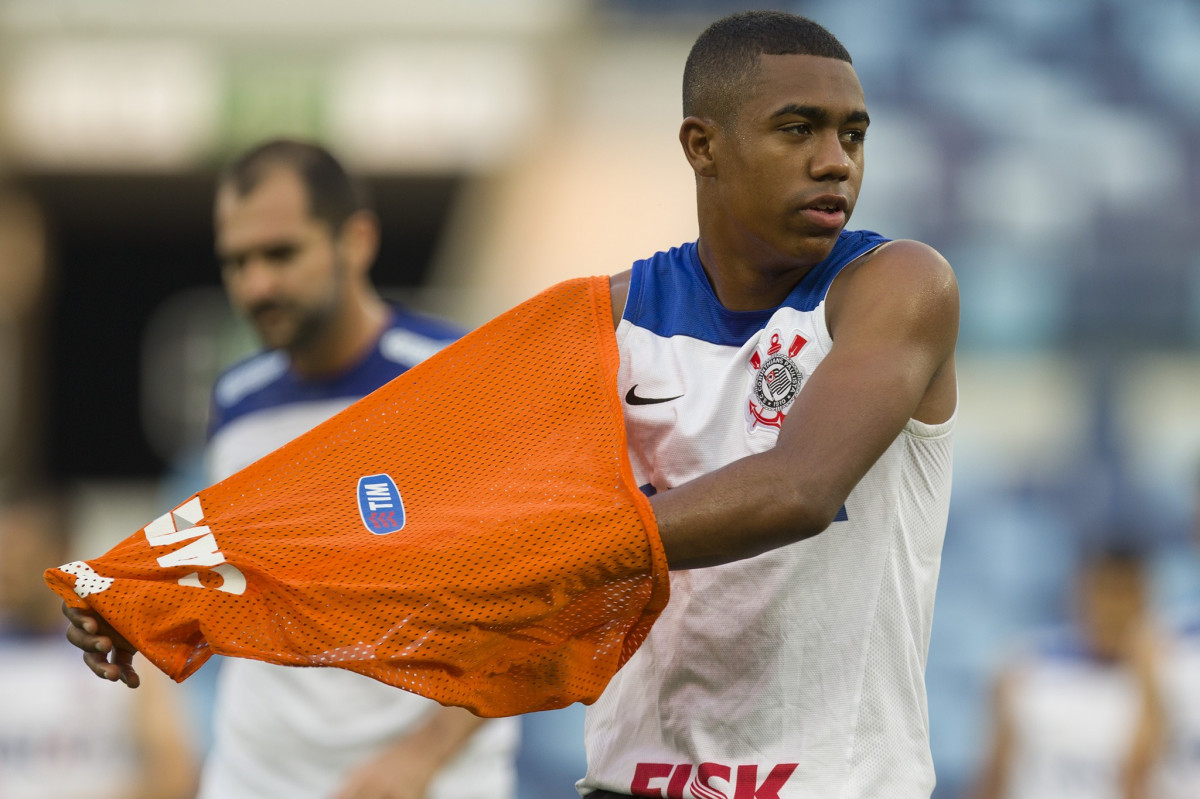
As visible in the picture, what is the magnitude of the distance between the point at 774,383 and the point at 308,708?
6.59 feet

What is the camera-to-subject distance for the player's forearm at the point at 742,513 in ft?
6.86

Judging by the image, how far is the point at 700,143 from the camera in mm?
2648

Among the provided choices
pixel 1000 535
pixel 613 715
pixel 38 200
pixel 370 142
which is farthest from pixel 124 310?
pixel 613 715

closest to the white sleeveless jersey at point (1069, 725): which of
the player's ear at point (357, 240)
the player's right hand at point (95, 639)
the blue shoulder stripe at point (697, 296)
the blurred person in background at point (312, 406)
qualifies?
the blurred person in background at point (312, 406)

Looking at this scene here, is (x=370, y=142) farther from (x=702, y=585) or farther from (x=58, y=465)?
(x=702, y=585)

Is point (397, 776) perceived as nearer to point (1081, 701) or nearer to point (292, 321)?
point (292, 321)

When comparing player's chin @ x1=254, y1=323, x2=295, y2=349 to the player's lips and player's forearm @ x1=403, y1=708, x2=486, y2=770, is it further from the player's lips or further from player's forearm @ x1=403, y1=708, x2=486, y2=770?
the player's lips

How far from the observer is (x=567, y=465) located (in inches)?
93.7

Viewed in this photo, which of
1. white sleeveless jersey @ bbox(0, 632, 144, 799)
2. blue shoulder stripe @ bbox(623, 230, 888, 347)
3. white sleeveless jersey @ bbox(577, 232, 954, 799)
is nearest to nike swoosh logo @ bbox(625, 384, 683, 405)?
white sleeveless jersey @ bbox(577, 232, 954, 799)

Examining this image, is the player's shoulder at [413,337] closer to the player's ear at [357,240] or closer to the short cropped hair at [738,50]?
the player's ear at [357,240]

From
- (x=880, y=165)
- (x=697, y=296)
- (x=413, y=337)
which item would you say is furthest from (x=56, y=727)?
(x=880, y=165)

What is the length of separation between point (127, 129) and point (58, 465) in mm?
2816

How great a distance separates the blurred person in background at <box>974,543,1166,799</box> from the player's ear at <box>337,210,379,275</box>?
4117mm

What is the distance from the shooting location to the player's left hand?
12.0 feet
